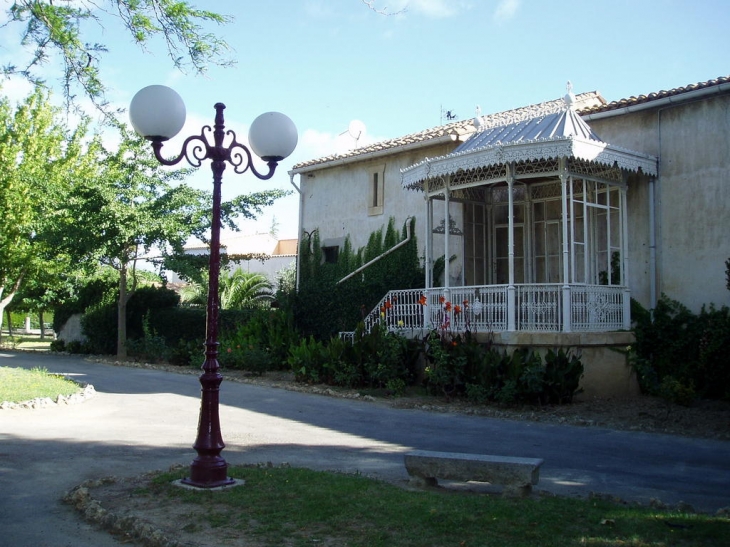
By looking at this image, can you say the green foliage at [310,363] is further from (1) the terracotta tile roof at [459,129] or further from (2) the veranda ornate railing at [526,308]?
(1) the terracotta tile roof at [459,129]

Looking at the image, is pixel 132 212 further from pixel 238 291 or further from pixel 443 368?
pixel 443 368

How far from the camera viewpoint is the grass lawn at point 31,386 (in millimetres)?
12969

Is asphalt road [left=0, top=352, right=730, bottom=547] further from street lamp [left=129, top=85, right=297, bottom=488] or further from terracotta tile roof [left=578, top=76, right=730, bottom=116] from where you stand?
terracotta tile roof [left=578, top=76, right=730, bottom=116]

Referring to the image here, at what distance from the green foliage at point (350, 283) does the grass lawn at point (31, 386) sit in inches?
274

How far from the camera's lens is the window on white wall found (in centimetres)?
2091

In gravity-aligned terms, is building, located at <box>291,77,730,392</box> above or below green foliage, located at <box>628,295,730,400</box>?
above

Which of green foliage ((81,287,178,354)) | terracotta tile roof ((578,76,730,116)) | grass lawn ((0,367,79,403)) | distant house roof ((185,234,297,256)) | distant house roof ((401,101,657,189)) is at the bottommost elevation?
grass lawn ((0,367,79,403))

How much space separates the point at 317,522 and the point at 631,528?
7.38ft

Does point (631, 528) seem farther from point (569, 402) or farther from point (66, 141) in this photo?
point (66, 141)

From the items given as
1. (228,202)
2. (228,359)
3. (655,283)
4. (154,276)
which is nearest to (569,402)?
(655,283)

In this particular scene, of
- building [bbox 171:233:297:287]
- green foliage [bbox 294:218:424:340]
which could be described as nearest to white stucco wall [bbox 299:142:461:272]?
green foliage [bbox 294:218:424:340]

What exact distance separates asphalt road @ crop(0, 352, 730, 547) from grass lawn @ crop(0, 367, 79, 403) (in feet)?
2.07

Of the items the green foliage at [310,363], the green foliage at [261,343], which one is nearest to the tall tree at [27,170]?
the green foliage at [261,343]

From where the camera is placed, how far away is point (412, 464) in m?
6.68
